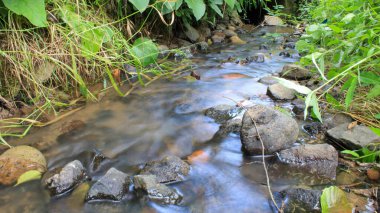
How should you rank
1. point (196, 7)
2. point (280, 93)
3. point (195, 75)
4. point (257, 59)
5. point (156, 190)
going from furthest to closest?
1. point (257, 59)
2. point (196, 7)
3. point (195, 75)
4. point (280, 93)
5. point (156, 190)

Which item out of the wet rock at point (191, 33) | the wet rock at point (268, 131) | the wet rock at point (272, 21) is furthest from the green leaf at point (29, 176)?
the wet rock at point (272, 21)

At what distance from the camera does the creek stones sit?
5.18 ft

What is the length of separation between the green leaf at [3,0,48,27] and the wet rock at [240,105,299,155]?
1.33 m

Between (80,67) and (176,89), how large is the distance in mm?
761

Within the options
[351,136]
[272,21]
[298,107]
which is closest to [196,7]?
[298,107]

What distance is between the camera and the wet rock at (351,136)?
1609 millimetres

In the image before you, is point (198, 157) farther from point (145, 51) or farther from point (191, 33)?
point (191, 33)

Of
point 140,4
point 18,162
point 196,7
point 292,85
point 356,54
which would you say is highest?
point 140,4

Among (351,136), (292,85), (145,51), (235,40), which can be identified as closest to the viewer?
(292,85)

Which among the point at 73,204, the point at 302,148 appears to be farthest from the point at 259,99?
the point at 73,204

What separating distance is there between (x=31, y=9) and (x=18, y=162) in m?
0.91

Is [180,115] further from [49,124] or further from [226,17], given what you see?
[226,17]

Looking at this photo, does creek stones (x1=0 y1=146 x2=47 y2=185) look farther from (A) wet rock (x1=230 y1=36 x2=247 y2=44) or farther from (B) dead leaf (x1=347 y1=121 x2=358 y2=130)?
(A) wet rock (x1=230 y1=36 x2=247 y2=44)

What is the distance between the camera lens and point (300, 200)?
1.34 m
